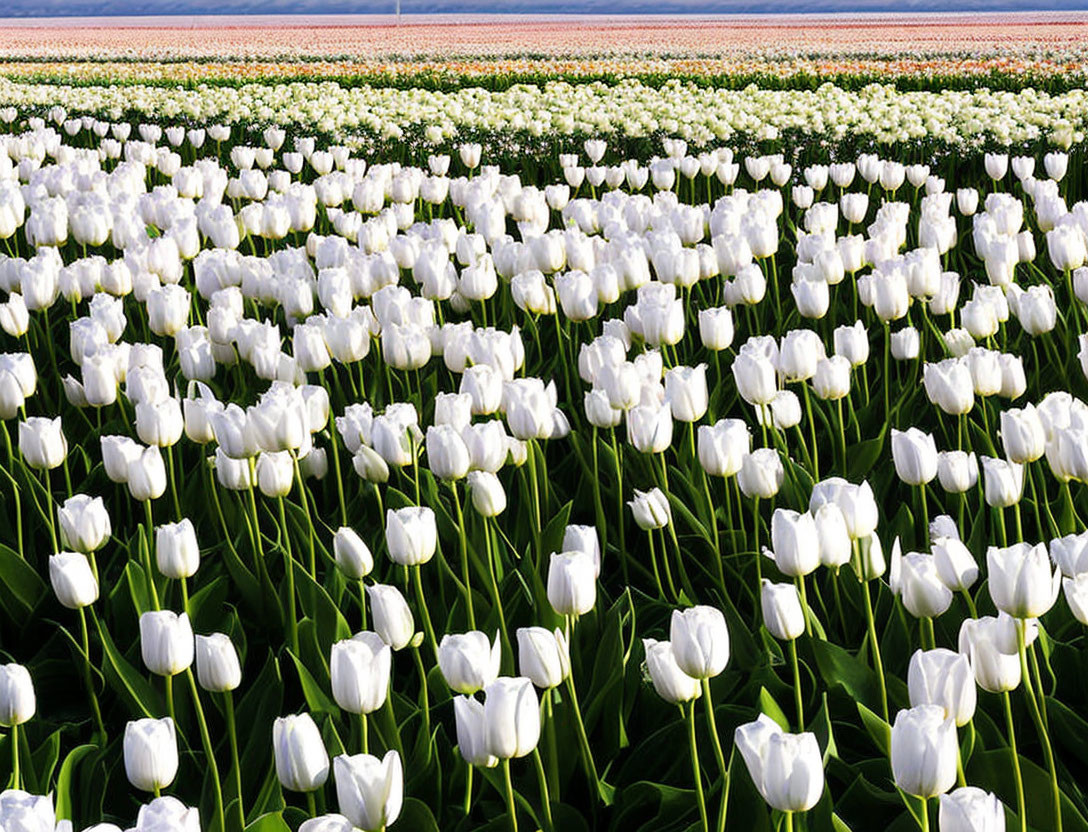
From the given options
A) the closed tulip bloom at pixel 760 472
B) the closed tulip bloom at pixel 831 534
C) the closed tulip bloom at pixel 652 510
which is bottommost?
the closed tulip bloom at pixel 652 510

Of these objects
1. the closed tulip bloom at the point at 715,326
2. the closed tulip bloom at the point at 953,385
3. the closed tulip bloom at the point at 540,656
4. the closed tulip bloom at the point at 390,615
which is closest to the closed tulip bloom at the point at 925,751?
the closed tulip bloom at the point at 540,656

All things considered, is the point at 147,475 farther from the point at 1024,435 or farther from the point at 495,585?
the point at 1024,435

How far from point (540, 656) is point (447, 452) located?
72 cm

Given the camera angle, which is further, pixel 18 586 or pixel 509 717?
pixel 18 586

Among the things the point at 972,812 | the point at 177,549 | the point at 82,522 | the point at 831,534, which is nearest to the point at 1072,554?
the point at 831,534

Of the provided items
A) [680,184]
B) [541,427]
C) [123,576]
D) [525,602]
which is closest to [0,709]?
[123,576]

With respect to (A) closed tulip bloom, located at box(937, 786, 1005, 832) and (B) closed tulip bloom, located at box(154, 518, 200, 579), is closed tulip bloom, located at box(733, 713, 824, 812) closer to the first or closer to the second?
(A) closed tulip bloom, located at box(937, 786, 1005, 832)

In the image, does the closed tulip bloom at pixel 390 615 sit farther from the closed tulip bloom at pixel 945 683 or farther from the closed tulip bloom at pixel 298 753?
the closed tulip bloom at pixel 945 683

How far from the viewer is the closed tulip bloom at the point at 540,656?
1777 mm

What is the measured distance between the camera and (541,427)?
269 cm

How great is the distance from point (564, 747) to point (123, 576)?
108 centimetres

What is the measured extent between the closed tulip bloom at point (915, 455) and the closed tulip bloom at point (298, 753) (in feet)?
4.16

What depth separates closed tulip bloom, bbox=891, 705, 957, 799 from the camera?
1.38 meters

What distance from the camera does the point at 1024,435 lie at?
239 cm
